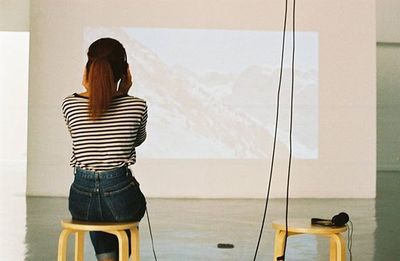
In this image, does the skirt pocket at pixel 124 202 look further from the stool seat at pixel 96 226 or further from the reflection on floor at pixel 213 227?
the reflection on floor at pixel 213 227

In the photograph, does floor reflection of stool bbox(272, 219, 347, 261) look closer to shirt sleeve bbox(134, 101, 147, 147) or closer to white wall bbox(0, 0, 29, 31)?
shirt sleeve bbox(134, 101, 147, 147)

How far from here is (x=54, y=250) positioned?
4184mm

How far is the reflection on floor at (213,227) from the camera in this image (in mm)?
4129

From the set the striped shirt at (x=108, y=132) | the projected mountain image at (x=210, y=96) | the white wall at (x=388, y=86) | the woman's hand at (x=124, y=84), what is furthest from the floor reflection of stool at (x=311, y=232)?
the white wall at (x=388, y=86)

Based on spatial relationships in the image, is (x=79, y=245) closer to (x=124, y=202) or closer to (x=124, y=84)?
(x=124, y=202)

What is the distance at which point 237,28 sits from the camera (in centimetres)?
753

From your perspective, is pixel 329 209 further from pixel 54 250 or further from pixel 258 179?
pixel 54 250

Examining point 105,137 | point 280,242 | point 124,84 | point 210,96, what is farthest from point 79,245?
point 210,96

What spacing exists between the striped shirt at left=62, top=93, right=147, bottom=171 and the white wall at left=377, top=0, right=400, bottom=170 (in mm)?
6531

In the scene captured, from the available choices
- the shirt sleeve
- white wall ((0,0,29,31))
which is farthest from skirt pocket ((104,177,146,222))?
white wall ((0,0,29,31))

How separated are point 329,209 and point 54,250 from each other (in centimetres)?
336

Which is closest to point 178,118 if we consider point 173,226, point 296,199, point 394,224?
point 296,199

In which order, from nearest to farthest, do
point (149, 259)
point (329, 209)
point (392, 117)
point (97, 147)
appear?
point (97, 147) < point (149, 259) < point (329, 209) < point (392, 117)

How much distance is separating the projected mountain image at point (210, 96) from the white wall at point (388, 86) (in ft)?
4.88
